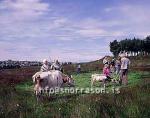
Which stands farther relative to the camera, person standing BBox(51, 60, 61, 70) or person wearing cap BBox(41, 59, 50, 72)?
person standing BBox(51, 60, 61, 70)

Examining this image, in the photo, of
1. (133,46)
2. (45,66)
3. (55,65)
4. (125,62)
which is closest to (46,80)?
(45,66)

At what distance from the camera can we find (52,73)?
18562mm

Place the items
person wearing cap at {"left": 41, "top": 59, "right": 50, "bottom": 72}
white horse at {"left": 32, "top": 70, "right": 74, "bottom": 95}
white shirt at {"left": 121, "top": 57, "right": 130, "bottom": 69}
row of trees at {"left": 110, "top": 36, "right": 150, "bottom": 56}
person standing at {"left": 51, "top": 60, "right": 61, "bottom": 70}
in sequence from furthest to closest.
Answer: row of trees at {"left": 110, "top": 36, "right": 150, "bottom": 56} → person standing at {"left": 51, "top": 60, "right": 61, "bottom": 70} → white shirt at {"left": 121, "top": 57, "right": 130, "bottom": 69} → person wearing cap at {"left": 41, "top": 59, "right": 50, "bottom": 72} → white horse at {"left": 32, "top": 70, "right": 74, "bottom": 95}

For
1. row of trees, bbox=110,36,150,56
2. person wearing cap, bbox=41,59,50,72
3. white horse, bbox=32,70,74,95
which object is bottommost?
white horse, bbox=32,70,74,95

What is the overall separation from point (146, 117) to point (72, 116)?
7.10 ft

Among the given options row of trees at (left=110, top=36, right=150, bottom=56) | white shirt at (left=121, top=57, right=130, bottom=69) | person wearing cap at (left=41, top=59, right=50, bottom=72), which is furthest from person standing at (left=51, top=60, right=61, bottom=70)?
row of trees at (left=110, top=36, right=150, bottom=56)

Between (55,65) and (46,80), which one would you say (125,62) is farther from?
(46,80)

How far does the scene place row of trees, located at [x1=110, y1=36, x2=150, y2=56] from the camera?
136 meters

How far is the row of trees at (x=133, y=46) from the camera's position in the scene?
136m

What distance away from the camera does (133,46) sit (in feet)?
465

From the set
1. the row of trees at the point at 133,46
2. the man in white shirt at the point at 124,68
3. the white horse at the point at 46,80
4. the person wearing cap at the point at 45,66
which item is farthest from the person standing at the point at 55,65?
the row of trees at the point at 133,46

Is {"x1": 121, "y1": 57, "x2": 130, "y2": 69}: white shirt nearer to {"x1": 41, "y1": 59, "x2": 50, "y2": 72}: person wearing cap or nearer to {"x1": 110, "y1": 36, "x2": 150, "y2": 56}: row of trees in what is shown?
{"x1": 41, "y1": 59, "x2": 50, "y2": 72}: person wearing cap

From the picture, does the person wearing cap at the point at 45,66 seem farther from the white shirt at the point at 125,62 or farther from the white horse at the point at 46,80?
the white shirt at the point at 125,62

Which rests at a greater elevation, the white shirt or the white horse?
the white shirt
